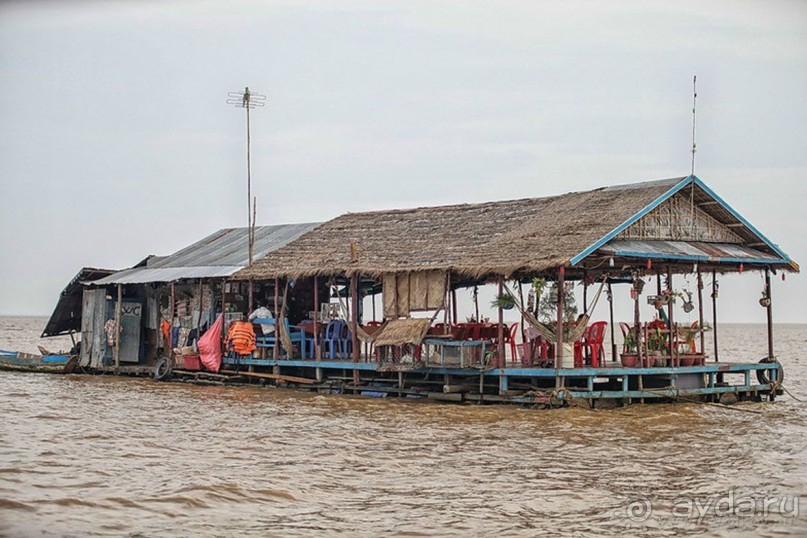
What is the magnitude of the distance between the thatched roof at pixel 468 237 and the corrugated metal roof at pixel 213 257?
0.83 metres

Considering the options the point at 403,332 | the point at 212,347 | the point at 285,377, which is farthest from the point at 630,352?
the point at 212,347

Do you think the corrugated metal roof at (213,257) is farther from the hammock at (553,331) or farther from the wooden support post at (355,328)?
the hammock at (553,331)

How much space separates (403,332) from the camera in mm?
18828

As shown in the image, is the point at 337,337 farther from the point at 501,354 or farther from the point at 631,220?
the point at 631,220

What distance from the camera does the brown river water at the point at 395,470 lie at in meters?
9.30

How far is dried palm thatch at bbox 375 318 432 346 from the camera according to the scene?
18.5m

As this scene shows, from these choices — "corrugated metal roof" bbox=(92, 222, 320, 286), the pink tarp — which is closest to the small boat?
"corrugated metal roof" bbox=(92, 222, 320, 286)

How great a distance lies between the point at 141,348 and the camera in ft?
82.6

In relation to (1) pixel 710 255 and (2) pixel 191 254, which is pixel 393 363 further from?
(2) pixel 191 254

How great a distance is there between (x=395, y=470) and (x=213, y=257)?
14078 mm

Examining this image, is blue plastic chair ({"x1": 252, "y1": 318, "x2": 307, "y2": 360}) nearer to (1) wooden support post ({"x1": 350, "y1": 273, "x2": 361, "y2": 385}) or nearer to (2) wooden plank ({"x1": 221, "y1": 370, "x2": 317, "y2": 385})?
(2) wooden plank ({"x1": 221, "y1": 370, "x2": 317, "y2": 385})

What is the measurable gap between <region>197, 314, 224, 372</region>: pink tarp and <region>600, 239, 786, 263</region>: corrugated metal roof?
8984 mm

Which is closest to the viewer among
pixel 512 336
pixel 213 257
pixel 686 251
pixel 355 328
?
pixel 686 251

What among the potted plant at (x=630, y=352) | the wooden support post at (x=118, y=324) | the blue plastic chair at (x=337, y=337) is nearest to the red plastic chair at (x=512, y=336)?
the potted plant at (x=630, y=352)
